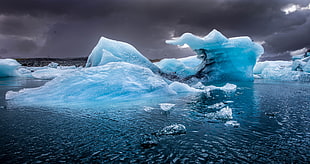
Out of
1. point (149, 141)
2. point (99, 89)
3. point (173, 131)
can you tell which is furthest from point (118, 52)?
point (149, 141)

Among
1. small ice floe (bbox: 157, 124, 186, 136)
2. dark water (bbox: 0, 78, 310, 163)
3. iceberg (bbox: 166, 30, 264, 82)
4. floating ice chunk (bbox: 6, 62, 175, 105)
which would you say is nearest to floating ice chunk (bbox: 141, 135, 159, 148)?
dark water (bbox: 0, 78, 310, 163)

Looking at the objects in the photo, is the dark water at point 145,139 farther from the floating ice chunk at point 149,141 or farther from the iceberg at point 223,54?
the iceberg at point 223,54

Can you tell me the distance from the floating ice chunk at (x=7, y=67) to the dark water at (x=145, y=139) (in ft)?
102

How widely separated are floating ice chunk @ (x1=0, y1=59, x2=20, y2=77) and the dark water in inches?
1218

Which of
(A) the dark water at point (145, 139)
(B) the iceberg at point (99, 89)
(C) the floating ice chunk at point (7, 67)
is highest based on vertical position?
(C) the floating ice chunk at point (7, 67)

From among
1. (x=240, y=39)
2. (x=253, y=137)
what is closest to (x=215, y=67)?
(x=240, y=39)

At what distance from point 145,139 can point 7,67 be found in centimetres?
3636

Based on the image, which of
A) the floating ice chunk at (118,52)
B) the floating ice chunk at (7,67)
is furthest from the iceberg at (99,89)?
the floating ice chunk at (7,67)

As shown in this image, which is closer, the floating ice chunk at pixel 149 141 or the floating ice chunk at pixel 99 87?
the floating ice chunk at pixel 149 141

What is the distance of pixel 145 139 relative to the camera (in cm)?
418

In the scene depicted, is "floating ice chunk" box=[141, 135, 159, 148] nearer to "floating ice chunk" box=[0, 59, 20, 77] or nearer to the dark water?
the dark water

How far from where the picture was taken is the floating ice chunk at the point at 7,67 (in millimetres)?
30766

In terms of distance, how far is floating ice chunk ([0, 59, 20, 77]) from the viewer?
30766mm

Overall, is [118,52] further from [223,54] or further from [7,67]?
[7,67]
